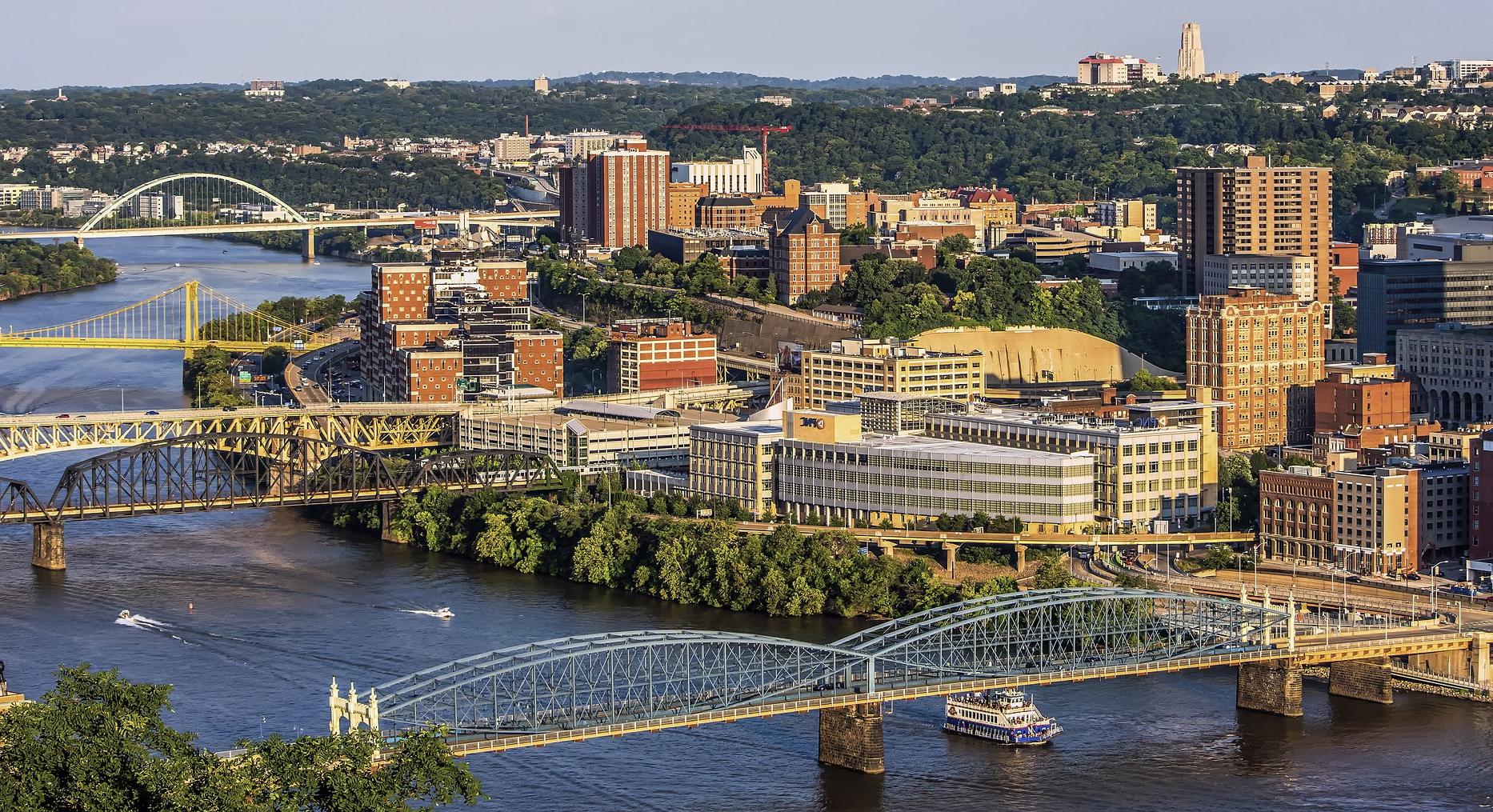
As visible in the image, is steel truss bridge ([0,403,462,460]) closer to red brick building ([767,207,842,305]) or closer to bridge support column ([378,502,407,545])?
bridge support column ([378,502,407,545])

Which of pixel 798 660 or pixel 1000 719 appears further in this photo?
pixel 1000 719

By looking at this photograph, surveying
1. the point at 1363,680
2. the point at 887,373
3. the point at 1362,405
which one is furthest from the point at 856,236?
the point at 1363,680

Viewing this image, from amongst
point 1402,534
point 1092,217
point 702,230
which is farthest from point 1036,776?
point 1092,217

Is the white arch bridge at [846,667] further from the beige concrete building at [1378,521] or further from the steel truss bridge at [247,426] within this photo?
the steel truss bridge at [247,426]

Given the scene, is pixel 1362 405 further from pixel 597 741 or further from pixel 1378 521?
pixel 597 741

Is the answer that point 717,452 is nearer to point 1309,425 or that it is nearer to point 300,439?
point 300,439

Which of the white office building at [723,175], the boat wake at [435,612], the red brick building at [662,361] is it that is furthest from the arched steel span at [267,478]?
the white office building at [723,175]

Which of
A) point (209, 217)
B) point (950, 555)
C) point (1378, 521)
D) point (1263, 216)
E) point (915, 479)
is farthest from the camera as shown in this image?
point (209, 217)

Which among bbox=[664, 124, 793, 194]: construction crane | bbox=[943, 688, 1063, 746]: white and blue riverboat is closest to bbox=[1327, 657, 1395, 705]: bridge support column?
bbox=[943, 688, 1063, 746]: white and blue riverboat
